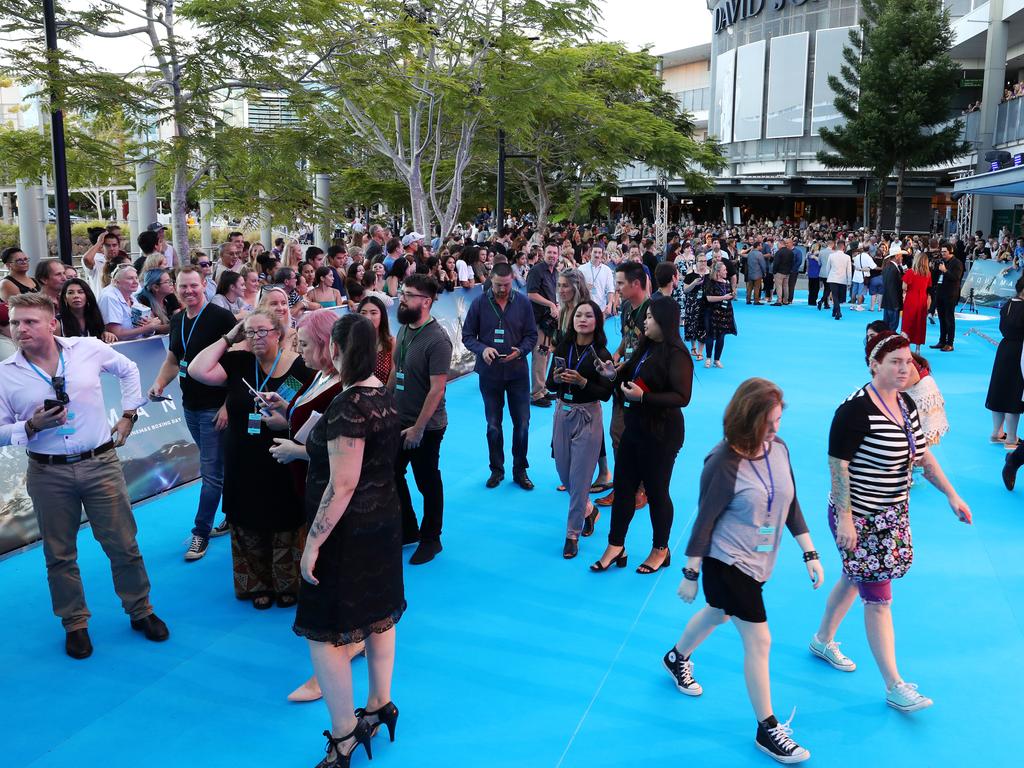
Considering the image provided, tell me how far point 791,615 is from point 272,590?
10.7ft

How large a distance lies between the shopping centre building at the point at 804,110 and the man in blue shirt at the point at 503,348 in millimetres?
35963

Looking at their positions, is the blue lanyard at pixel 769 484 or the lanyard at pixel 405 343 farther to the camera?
the lanyard at pixel 405 343

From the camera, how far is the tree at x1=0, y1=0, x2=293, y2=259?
10.9 meters

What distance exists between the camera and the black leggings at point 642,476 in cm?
587

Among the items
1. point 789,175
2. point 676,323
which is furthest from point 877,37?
point 676,323

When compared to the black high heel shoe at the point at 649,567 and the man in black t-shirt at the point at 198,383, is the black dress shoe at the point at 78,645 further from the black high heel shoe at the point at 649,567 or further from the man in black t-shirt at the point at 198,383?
the black high heel shoe at the point at 649,567

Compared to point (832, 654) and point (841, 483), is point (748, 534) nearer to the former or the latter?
point (841, 483)

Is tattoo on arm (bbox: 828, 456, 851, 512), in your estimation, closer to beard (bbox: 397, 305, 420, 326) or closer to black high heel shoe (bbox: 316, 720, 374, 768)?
black high heel shoe (bbox: 316, 720, 374, 768)

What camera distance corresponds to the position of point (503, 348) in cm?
794

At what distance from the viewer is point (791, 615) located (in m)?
5.62

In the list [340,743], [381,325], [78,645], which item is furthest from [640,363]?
[78,645]

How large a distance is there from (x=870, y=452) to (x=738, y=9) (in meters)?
59.7

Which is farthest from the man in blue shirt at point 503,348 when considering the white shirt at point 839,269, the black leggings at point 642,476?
the white shirt at point 839,269

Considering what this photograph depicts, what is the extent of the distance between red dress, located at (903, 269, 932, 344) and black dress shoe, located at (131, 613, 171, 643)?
12220 millimetres
